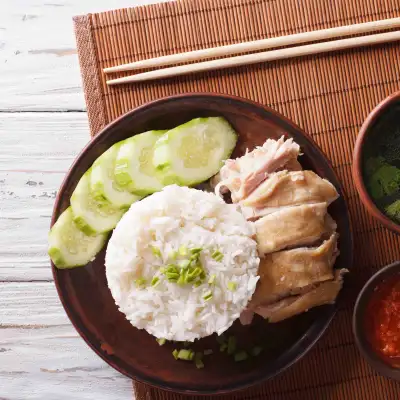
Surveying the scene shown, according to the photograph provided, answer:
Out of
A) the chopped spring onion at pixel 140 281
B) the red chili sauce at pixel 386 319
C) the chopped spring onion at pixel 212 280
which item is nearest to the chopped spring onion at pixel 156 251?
the chopped spring onion at pixel 140 281

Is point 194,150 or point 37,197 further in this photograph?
point 37,197

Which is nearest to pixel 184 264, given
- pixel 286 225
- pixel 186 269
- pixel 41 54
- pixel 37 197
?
A: pixel 186 269

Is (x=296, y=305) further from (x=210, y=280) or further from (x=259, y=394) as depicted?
(x=259, y=394)

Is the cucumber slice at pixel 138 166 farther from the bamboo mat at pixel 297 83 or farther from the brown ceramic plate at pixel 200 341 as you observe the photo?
the bamboo mat at pixel 297 83

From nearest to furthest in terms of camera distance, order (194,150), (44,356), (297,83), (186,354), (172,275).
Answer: (172,275) → (194,150) → (186,354) → (297,83) → (44,356)

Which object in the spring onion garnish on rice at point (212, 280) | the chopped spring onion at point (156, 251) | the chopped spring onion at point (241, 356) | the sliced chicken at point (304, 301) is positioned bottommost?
the chopped spring onion at point (241, 356)

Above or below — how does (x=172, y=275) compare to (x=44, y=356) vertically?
above

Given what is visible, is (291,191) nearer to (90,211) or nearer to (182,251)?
(182,251)
